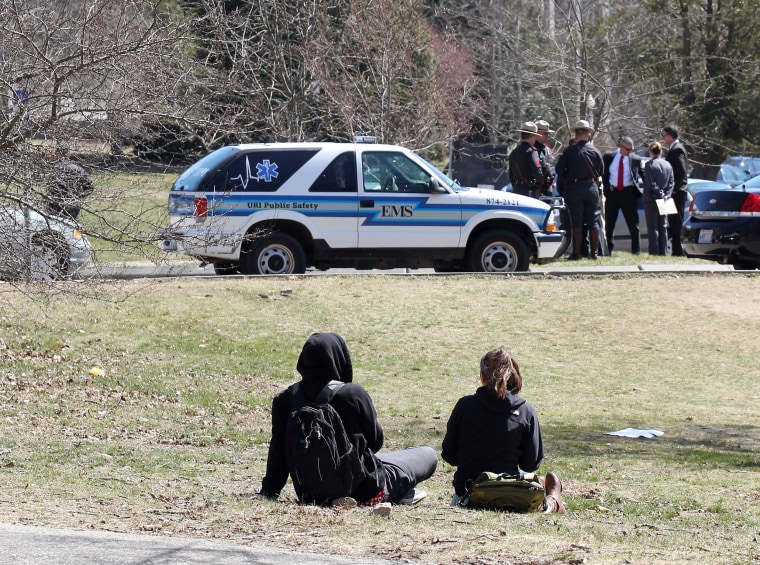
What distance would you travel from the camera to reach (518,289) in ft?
47.5

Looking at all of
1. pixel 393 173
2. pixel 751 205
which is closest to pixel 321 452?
pixel 393 173

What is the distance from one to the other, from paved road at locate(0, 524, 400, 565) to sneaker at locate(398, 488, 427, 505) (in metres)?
1.61

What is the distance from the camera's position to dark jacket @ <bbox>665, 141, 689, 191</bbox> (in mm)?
19141

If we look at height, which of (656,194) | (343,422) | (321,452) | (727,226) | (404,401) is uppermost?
(656,194)

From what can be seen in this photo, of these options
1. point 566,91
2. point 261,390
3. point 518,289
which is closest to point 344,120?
point 566,91

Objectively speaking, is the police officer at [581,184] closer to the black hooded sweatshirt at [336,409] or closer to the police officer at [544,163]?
the police officer at [544,163]

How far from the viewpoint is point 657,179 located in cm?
1869

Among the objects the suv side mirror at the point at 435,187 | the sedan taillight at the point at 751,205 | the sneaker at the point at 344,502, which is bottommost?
the sneaker at the point at 344,502

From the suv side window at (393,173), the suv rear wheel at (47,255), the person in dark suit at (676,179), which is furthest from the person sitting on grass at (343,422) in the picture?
the person in dark suit at (676,179)

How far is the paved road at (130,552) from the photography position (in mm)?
5012

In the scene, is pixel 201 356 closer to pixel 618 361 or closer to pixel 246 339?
pixel 246 339

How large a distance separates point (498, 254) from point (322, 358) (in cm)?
945

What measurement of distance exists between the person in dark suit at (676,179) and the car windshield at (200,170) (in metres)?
7.76

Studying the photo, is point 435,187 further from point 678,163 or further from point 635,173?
point 678,163
